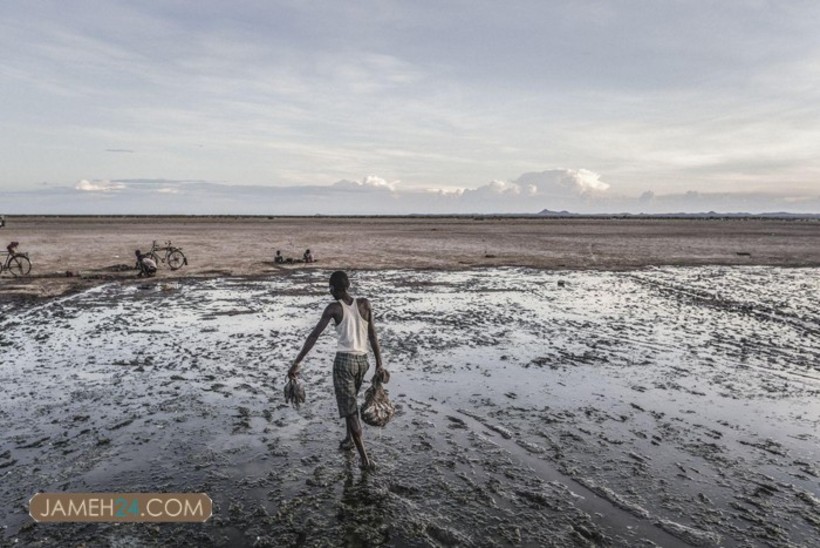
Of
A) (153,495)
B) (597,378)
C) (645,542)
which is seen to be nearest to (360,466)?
(153,495)

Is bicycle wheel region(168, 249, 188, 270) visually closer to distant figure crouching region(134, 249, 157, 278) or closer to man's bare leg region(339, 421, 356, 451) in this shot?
distant figure crouching region(134, 249, 157, 278)

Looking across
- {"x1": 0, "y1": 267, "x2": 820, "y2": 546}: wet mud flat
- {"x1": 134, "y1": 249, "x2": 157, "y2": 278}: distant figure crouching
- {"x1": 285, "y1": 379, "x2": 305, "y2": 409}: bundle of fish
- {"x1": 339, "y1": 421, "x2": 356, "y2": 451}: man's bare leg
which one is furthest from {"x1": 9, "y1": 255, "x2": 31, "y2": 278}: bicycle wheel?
{"x1": 339, "y1": 421, "x2": 356, "y2": 451}: man's bare leg

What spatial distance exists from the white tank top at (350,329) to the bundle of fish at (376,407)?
0.50 meters

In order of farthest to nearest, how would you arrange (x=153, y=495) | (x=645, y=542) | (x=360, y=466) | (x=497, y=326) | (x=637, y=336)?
(x=497, y=326)
(x=637, y=336)
(x=360, y=466)
(x=153, y=495)
(x=645, y=542)

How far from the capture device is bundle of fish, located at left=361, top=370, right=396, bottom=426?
21.5ft

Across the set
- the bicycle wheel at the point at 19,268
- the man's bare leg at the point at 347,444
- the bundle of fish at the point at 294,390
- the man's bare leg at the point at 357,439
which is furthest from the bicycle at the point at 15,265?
the man's bare leg at the point at 357,439

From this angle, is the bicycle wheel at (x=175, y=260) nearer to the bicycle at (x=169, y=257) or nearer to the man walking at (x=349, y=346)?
the bicycle at (x=169, y=257)

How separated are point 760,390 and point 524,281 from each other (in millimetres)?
14724

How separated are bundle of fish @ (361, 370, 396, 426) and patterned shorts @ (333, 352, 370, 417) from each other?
0.61 ft

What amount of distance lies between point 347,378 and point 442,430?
2.12 meters

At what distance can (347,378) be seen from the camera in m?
6.39

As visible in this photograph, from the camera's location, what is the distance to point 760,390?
9.67 m

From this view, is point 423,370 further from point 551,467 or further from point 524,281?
point 524,281

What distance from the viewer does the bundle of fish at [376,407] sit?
6.54 m
